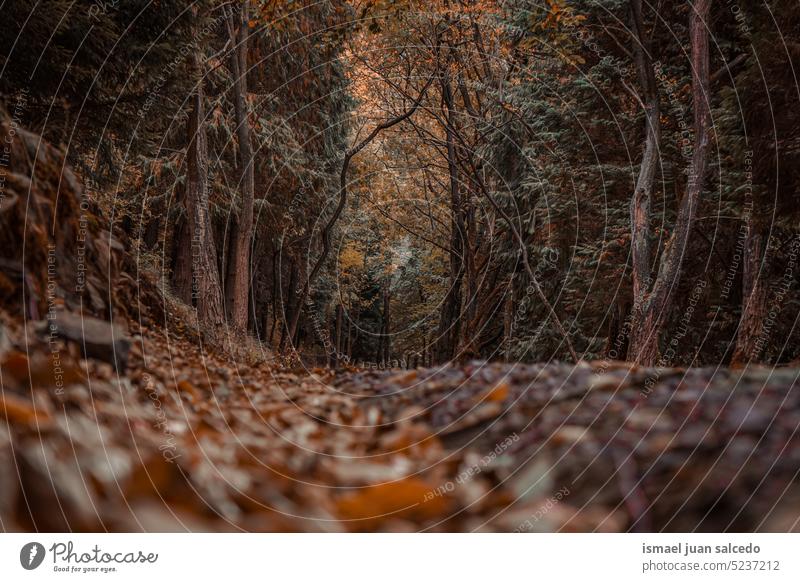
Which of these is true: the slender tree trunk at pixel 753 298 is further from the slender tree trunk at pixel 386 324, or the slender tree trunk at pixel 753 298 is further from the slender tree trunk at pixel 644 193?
the slender tree trunk at pixel 386 324

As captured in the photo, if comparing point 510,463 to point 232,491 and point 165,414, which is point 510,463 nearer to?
point 232,491

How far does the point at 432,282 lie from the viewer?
18969 mm

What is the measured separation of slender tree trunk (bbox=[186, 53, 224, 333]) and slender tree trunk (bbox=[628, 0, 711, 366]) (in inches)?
187

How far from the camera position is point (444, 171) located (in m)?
15.6

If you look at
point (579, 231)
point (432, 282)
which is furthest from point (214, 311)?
point (432, 282)

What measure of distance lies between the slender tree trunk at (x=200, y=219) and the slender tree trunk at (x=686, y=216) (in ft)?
15.6

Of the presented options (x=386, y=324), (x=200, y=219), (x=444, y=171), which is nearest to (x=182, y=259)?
(x=200, y=219)

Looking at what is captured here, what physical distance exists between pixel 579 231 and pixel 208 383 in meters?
7.55

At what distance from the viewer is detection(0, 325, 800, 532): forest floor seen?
167 centimetres

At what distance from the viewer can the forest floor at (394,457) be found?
1.67 metres

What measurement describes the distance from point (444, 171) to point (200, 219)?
9986 millimetres

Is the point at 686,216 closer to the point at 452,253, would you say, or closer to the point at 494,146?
the point at 494,146

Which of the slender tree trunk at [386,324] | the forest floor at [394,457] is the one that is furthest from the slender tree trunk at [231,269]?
the slender tree trunk at [386,324]
